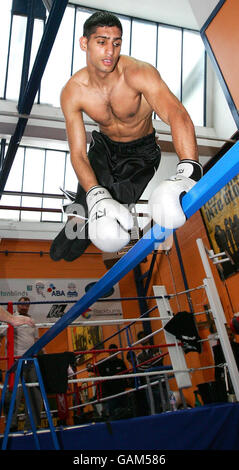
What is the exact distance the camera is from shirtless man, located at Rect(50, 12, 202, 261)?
1.30 metres

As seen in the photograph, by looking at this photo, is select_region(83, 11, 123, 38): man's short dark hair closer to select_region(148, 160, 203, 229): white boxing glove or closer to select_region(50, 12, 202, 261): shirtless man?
select_region(50, 12, 202, 261): shirtless man

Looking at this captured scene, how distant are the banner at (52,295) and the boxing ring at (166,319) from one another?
330 centimetres

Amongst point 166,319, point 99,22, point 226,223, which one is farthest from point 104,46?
point 226,223

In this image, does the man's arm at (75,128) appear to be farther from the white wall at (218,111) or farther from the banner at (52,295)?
the banner at (52,295)

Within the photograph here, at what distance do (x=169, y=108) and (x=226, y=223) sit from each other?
165 inches

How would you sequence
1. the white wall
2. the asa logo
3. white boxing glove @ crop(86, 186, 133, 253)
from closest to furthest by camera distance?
white boxing glove @ crop(86, 186, 133, 253), the white wall, the asa logo

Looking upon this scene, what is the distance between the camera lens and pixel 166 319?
11.7ft

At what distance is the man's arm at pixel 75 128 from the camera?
5.00ft

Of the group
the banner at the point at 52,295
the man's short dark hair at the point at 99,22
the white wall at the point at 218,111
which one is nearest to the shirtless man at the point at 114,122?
the man's short dark hair at the point at 99,22

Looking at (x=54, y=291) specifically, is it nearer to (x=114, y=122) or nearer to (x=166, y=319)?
(x=166, y=319)

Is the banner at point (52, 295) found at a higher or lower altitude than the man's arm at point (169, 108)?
higher

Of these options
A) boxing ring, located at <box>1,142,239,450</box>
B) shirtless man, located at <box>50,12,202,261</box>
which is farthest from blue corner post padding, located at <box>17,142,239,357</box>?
shirtless man, located at <box>50,12,202,261</box>

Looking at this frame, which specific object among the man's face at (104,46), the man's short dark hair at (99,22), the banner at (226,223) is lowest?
the man's face at (104,46)
